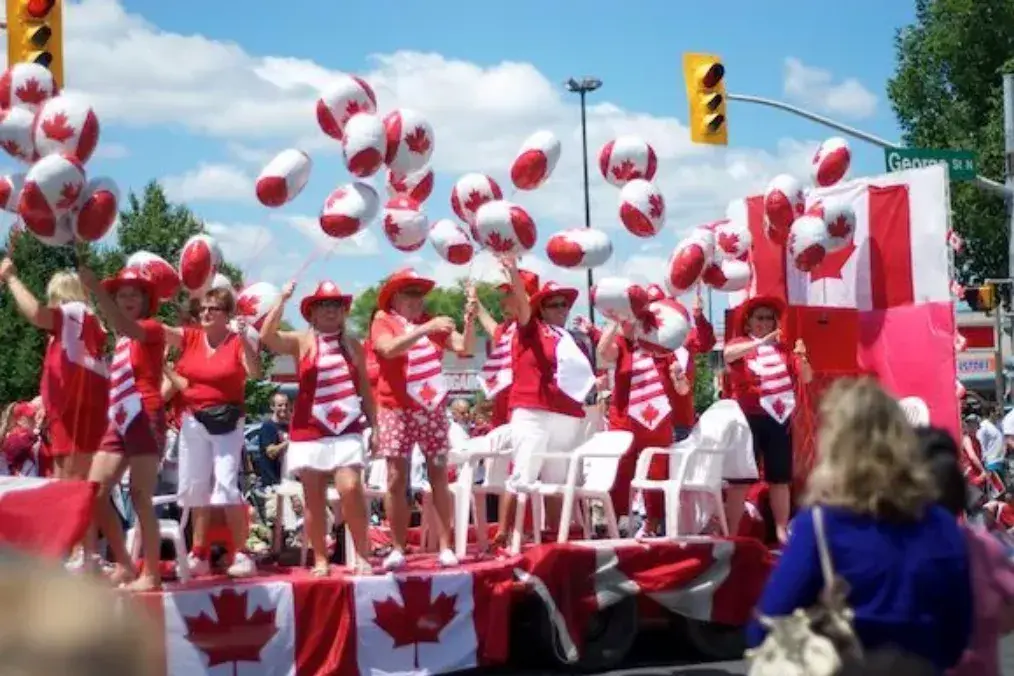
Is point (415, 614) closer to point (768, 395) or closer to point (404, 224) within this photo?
point (404, 224)

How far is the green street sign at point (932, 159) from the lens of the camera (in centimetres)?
1844

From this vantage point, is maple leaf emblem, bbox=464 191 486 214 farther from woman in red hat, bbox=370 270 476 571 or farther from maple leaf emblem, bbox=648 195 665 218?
woman in red hat, bbox=370 270 476 571

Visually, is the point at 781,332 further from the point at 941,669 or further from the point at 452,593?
the point at 941,669

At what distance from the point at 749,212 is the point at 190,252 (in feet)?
14.3

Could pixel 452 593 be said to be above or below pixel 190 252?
below

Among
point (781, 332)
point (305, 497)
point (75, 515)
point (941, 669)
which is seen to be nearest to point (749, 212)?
point (781, 332)

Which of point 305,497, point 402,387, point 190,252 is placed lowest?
point 305,497

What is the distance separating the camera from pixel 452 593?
8070 millimetres

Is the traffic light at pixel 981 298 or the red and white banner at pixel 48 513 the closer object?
the red and white banner at pixel 48 513

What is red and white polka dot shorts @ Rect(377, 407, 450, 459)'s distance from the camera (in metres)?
8.34

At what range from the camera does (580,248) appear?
902cm

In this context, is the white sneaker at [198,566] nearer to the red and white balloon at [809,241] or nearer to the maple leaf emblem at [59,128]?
the maple leaf emblem at [59,128]

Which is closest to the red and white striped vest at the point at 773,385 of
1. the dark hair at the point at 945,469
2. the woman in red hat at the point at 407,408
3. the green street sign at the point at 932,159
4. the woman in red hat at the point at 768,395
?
the woman in red hat at the point at 768,395

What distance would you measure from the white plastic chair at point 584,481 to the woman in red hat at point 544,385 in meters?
0.09
